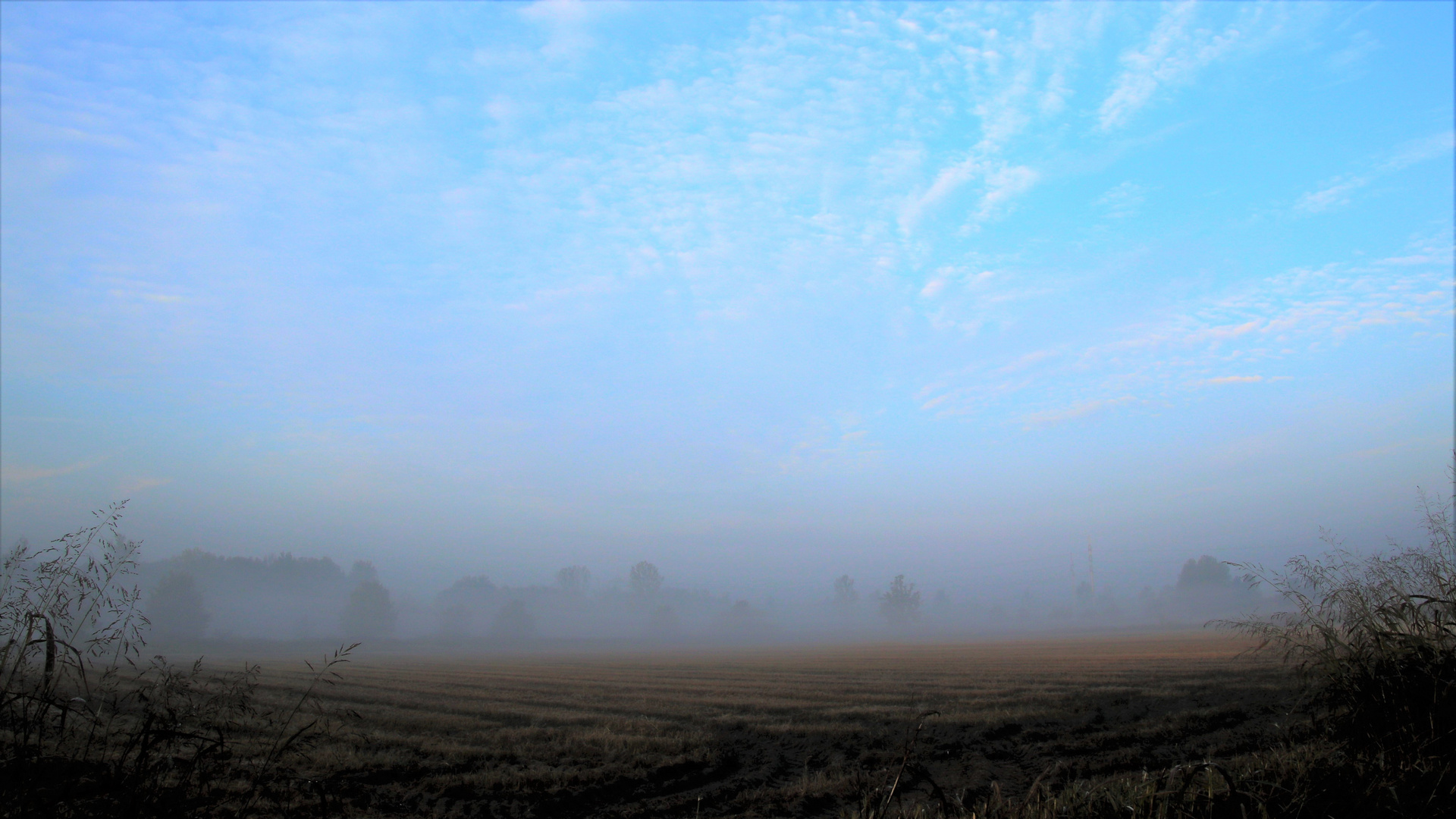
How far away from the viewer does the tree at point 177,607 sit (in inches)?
4232

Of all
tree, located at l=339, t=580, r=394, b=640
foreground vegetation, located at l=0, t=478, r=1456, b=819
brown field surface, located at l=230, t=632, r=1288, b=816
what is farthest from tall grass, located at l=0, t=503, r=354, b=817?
tree, located at l=339, t=580, r=394, b=640

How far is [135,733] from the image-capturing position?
4.21m

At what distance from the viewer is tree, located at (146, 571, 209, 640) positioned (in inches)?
4232

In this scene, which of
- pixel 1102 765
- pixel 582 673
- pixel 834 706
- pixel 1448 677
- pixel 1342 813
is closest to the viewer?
pixel 1342 813

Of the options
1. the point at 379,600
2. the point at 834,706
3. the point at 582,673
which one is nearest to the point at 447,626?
the point at 379,600

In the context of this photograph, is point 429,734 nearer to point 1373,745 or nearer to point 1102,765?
point 1102,765

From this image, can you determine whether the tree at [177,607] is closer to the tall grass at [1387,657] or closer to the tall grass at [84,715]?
the tall grass at [84,715]

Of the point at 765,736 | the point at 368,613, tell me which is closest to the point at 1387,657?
the point at 765,736

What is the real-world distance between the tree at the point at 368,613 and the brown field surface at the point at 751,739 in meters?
133

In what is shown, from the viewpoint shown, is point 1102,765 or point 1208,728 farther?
point 1208,728

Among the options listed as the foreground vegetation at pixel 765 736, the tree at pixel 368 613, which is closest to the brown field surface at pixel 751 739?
the foreground vegetation at pixel 765 736

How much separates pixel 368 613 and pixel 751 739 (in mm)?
155329

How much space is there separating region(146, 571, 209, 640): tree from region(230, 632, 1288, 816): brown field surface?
10230 centimetres

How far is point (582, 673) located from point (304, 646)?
78.7 meters
